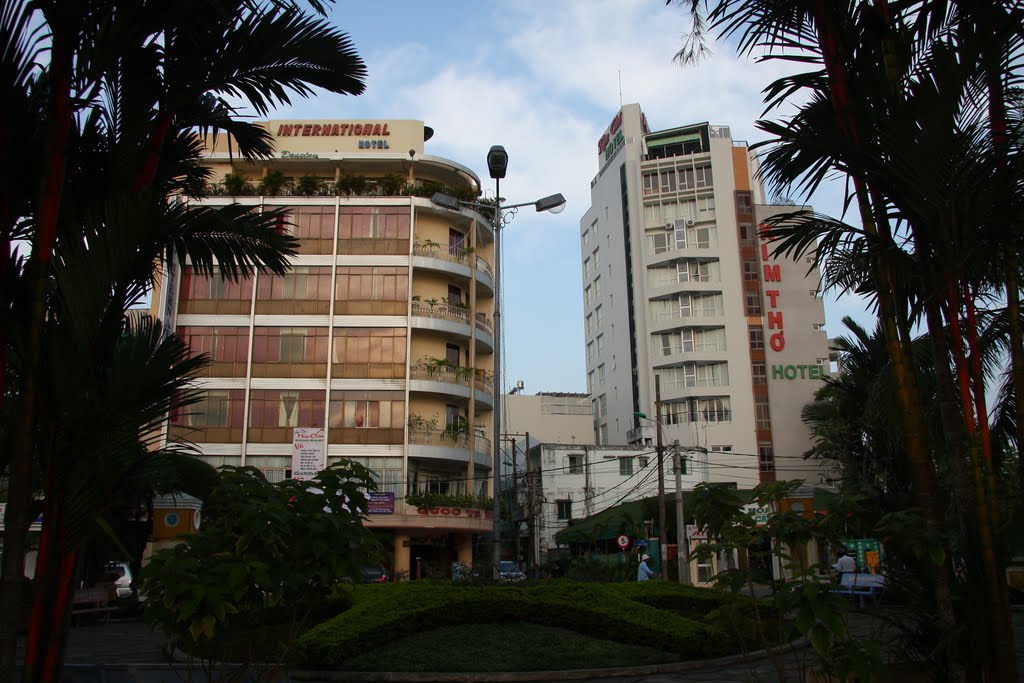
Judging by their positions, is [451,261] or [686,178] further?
[686,178]

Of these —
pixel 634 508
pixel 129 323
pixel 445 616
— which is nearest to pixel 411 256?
pixel 634 508

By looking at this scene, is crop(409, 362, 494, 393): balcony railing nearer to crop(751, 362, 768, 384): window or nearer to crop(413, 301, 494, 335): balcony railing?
crop(413, 301, 494, 335): balcony railing

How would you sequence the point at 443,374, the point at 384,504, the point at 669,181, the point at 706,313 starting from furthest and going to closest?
the point at 669,181
the point at 706,313
the point at 443,374
the point at 384,504

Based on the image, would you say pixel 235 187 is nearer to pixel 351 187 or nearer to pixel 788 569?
pixel 351 187

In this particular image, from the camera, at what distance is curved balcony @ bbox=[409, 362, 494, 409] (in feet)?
121

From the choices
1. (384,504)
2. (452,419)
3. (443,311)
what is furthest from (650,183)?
(384,504)

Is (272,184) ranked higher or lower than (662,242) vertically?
lower

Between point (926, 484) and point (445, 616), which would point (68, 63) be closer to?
point (926, 484)

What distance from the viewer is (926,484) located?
611 centimetres

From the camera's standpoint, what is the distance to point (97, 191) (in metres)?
5.62

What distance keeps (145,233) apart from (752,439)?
5303 cm

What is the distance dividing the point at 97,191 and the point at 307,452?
2873cm

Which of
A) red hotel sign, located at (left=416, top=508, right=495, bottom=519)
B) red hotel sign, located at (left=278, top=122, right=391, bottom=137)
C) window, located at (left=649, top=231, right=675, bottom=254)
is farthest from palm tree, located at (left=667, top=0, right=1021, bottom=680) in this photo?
window, located at (left=649, top=231, right=675, bottom=254)

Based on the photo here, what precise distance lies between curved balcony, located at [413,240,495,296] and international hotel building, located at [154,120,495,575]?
8 centimetres
